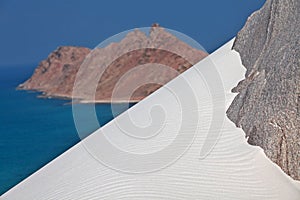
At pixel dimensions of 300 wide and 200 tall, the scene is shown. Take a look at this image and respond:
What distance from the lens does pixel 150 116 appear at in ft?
30.2

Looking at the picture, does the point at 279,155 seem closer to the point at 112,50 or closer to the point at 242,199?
the point at 242,199

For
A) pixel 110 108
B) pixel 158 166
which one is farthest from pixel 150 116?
pixel 110 108

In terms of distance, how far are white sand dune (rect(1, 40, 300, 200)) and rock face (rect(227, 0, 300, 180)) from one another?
6.4 inches

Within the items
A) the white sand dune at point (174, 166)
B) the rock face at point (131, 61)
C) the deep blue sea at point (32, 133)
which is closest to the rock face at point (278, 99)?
the white sand dune at point (174, 166)

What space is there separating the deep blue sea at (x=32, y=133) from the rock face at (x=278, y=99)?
8.41 metres

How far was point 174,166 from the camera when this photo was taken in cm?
587

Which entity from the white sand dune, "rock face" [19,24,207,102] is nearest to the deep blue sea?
"rock face" [19,24,207,102]

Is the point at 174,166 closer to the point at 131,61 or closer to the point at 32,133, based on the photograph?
the point at 32,133

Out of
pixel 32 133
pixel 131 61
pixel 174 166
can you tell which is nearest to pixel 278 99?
pixel 174 166

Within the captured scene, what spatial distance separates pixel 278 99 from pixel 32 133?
19.5 metres

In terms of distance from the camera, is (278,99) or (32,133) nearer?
(278,99)

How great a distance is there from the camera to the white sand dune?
512 cm

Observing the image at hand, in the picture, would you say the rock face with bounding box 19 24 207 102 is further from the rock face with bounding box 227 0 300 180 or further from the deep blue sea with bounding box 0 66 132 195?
the rock face with bounding box 227 0 300 180

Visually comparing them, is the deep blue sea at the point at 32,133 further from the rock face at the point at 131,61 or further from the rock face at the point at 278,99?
the rock face at the point at 278,99
